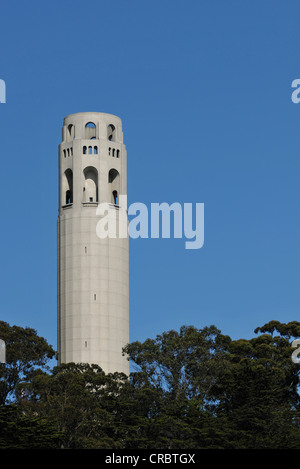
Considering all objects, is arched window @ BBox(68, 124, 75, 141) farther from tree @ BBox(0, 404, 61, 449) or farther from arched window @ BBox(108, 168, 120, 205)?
tree @ BBox(0, 404, 61, 449)

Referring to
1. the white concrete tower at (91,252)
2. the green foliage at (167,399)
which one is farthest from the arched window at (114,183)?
the green foliage at (167,399)

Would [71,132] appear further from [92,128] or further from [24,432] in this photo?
[24,432]

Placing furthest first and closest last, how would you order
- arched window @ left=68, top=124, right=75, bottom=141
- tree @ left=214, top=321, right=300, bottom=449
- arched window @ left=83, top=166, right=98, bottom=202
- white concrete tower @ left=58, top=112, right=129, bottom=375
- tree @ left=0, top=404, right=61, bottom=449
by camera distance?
arched window @ left=68, top=124, right=75, bottom=141, arched window @ left=83, top=166, right=98, bottom=202, white concrete tower @ left=58, top=112, right=129, bottom=375, tree @ left=214, top=321, right=300, bottom=449, tree @ left=0, top=404, right=61, bottom=449

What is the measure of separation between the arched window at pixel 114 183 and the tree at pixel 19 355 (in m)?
25.5

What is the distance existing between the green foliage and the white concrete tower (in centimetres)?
1369

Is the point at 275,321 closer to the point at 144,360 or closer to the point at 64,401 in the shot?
the point at 144,360

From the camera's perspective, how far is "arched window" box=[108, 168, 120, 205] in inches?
5925

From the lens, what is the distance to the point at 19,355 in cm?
12688

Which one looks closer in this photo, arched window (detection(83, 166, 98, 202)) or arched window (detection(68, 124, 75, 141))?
arched window (detection(83, 166, 98, 202))

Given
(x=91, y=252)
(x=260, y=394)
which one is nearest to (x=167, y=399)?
(x=260, y=394)

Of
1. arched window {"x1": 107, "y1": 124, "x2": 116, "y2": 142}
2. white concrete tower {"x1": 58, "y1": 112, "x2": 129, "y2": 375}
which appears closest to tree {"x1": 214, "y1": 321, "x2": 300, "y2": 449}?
white concrete tower {"x1": 58, "y1": 112, "x2": 129, "y2": 375}

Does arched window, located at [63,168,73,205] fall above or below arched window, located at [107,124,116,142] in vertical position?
below

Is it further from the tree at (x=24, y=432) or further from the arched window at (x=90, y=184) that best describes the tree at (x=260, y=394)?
the arched window at (x=90, y=184)

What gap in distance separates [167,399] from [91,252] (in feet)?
121
